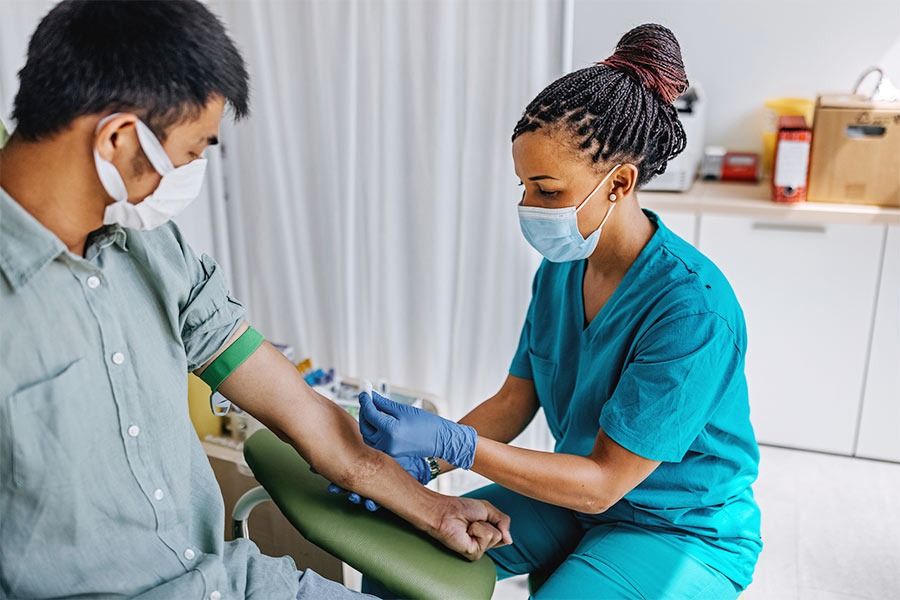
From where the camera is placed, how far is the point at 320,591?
1256 mm

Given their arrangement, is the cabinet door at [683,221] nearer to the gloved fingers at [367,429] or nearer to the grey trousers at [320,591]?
the gloved fingers at [367,429]

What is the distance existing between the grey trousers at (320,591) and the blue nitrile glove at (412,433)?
22 centimetres

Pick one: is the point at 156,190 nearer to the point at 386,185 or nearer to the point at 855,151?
the point at 386,185

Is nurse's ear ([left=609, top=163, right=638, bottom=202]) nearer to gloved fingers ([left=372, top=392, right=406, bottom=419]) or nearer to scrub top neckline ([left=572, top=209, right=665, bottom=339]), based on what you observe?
scrub top neckline ([left=572, top=209, right=665, bottom=339])

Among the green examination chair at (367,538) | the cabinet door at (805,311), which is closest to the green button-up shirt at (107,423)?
the green examination chair at (367,538)

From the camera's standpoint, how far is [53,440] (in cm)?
99

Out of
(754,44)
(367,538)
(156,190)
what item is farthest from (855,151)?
(156,190)

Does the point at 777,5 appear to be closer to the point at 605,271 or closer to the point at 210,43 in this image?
the point at 605,271

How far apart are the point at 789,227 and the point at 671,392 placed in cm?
158

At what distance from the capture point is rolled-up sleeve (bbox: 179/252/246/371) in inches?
47.7

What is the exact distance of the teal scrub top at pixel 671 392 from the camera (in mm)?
1315

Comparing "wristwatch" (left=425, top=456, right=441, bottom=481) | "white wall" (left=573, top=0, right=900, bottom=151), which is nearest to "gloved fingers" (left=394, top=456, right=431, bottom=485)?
"wristwatch" (left=425, top=456, right=441, bottom=481)

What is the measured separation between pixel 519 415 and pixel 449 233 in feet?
3.32

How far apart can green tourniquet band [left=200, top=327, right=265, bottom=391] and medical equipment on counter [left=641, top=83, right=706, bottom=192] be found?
1.75m
